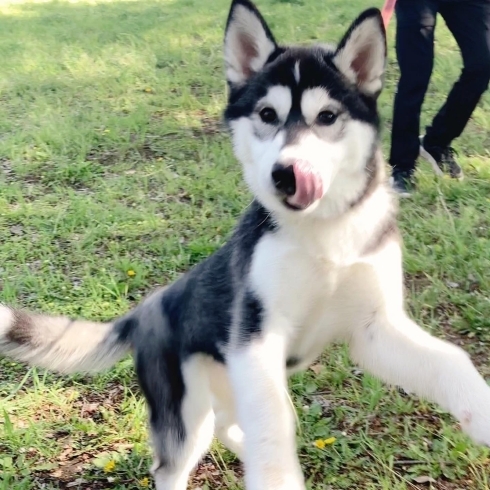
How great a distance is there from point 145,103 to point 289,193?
5.16 metres

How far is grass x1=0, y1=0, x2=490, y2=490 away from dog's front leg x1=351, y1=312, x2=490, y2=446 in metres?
0.45

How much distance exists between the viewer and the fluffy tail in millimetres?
2375

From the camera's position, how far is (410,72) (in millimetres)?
4555

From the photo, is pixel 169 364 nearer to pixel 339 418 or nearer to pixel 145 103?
pixel 339 418

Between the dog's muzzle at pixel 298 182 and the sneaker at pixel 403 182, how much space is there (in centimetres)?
268

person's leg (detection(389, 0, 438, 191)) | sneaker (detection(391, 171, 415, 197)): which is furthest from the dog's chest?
person's leg (detection(389, 0, 438, 191))

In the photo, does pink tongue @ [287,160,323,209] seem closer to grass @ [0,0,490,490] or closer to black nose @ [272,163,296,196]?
black nose @ [272,163,296,196]

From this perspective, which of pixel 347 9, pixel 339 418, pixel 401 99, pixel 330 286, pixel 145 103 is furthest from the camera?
pixel 347 9

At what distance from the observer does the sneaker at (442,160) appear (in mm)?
4828

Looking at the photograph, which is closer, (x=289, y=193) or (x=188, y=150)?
(x=289, y=193)

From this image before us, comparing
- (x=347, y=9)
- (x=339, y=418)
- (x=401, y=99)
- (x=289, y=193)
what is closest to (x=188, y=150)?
(x=401, y=99)

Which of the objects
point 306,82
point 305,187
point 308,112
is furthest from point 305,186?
point 306,82

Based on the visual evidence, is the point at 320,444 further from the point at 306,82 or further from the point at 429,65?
the point at 429,65

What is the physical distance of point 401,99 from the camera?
4.66m
